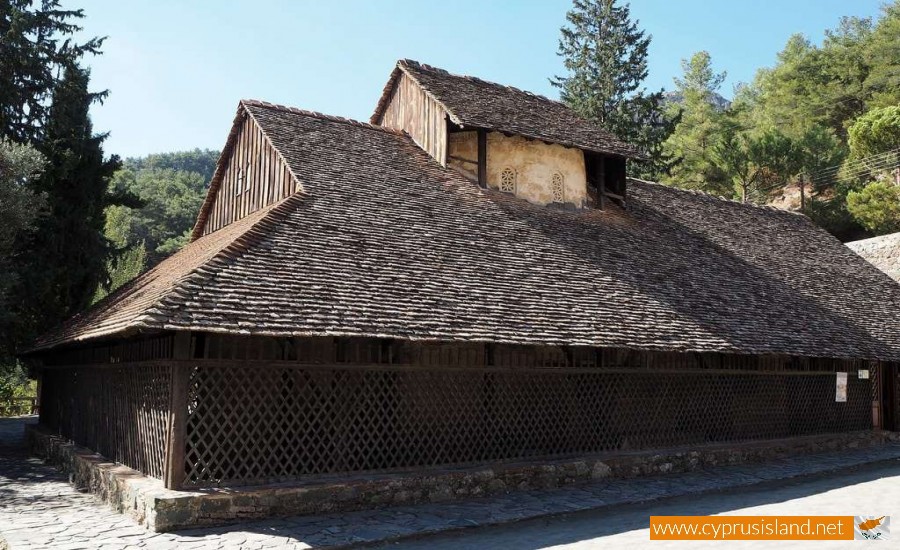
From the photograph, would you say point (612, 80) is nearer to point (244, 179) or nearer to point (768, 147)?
point (768, 147)

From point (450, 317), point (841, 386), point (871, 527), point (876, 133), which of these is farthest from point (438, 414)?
point (876, 133)

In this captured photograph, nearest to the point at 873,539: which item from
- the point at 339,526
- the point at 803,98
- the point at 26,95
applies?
the point at 339,526

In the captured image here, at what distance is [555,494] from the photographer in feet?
36.4

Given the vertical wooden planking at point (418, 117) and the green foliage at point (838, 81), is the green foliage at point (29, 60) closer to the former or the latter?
the vertical wooden planking at point (418, 117)

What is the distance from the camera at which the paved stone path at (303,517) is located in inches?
311

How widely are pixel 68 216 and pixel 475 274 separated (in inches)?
575

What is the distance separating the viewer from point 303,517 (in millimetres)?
9102

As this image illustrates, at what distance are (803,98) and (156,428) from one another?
52.6 metres

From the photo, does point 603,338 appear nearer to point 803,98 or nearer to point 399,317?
point 399,317

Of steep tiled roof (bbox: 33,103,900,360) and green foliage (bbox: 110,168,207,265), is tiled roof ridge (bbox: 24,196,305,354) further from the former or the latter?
green foliage (bbox: 110,168,207,265)

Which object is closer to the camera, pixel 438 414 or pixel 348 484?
pixel 348 484

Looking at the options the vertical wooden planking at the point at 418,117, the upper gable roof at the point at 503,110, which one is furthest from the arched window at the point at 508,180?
the vertical wooden planking at the point at 418,117

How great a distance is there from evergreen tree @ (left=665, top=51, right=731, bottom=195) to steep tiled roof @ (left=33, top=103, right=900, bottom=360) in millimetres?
22635

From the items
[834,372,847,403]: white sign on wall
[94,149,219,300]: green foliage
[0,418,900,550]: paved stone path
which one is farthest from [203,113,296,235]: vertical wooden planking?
[94,149,219,300]: green foliage
